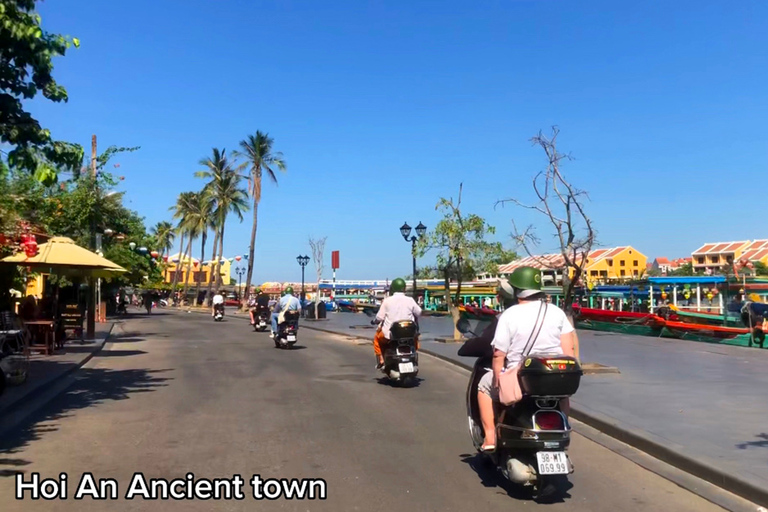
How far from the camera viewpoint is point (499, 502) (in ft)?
18.2

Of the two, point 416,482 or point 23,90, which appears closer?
point 416,482

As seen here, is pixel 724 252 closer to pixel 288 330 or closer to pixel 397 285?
pixel 288 330

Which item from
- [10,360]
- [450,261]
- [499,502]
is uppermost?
[450,261]

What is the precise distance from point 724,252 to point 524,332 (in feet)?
343

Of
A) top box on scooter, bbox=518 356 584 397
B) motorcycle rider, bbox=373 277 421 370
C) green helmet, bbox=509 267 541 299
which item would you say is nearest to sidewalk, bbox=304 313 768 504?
top box on scooter, bbox=518 356 584 397

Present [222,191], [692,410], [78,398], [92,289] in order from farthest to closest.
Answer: [222,191]
[92,289]
[78,398]
[692,410]

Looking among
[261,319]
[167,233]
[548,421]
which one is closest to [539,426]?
[548,421]

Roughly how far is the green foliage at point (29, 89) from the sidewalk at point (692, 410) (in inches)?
273

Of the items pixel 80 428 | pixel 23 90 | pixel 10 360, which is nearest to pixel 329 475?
pixel 80 428

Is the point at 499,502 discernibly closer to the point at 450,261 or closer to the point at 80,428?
the point at 80,428

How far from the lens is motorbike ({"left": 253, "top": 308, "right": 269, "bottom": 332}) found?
2903cm

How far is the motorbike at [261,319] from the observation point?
29.0 metres

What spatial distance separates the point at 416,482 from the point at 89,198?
2358 cm

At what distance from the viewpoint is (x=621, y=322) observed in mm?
27562
